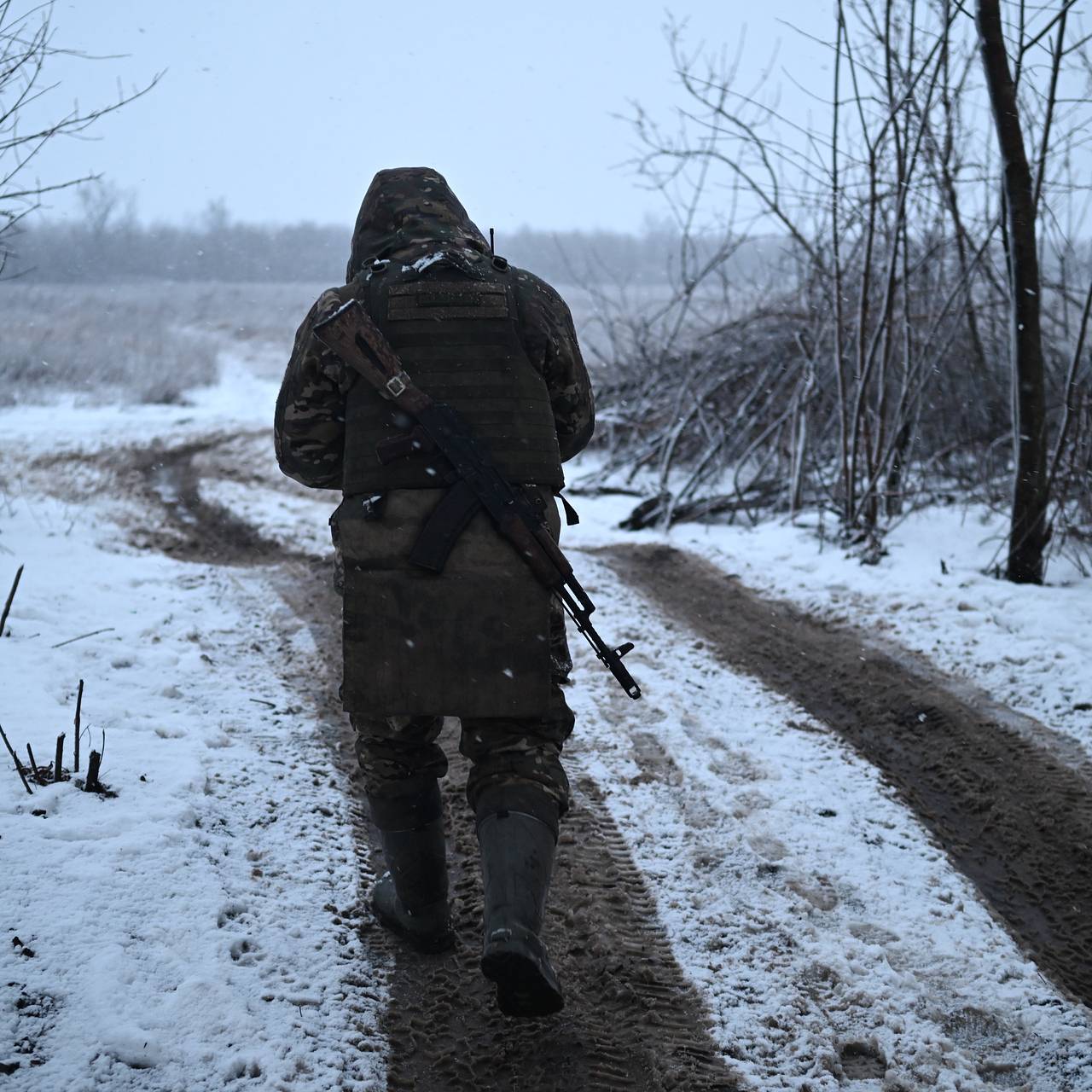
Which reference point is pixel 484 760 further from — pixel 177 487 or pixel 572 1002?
pixel 177 487

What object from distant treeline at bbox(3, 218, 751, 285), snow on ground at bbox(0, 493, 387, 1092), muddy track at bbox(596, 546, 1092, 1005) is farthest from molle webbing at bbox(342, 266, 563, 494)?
distant treeline at bbox(3, 218, 751, 285)

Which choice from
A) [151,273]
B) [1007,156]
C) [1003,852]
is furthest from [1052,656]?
[151,273]

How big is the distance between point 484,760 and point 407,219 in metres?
1.49

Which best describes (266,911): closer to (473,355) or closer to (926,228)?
(473,355)

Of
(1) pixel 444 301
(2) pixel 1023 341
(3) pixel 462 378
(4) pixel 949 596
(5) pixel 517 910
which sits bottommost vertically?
(5) pixel 517 910

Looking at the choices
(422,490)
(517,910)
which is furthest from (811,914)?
(422,490)

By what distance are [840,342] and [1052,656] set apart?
3091mm

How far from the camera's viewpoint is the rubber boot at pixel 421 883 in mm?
2365

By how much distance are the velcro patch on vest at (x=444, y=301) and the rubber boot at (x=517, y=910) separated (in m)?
1.20

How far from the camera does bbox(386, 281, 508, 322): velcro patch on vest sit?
2.30 m

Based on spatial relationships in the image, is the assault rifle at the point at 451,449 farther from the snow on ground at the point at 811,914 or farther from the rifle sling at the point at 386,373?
the snow on ground at the point at 811,914

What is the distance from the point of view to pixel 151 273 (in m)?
43.0

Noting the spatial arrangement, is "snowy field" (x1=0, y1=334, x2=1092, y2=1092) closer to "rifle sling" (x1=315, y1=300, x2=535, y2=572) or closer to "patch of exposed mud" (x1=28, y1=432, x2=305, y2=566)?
"rifle sling" (x1=315, y1=300, x2=535, y2=572)

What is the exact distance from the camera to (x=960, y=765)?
3.46 metres
